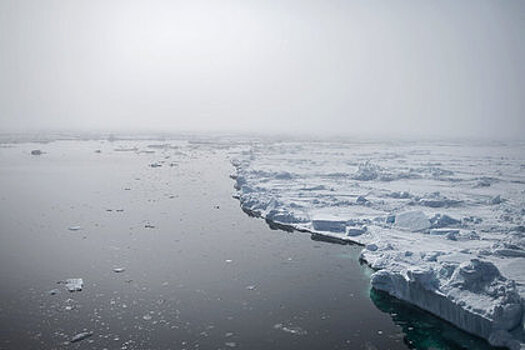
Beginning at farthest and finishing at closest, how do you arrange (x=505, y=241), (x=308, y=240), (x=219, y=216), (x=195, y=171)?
(x=195, y=171) < (x=219, y=216) < (x=308, y=240) < (x=505, y=241)

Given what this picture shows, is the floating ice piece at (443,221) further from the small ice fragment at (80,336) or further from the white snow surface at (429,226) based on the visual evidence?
the small ice fragment at (80,336)

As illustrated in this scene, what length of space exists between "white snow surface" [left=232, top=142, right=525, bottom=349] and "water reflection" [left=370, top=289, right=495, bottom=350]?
23 centimetres

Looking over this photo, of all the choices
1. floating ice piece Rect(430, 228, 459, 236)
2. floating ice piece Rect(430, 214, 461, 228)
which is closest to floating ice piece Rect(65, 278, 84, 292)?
floating ice piece Rect(430, 228, 459, 236)

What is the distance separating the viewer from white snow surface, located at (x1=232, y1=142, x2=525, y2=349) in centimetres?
934

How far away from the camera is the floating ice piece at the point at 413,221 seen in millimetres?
15766

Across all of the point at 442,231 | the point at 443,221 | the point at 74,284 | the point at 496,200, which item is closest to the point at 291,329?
the point at 74,284

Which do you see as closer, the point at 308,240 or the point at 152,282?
the point at 152,282

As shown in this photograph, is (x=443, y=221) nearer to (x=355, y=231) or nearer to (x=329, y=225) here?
(x=355, y=231)

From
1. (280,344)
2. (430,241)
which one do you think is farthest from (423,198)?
(280,344)

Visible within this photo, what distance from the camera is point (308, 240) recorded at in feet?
51.1

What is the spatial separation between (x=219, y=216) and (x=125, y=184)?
10400mm

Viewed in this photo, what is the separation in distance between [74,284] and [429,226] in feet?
42.1

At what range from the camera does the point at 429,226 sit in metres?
15.8

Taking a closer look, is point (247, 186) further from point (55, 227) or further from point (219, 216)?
point (55, 227)
